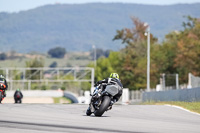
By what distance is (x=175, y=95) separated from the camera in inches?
1309

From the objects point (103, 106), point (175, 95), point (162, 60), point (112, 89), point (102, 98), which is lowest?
point (103, 106)

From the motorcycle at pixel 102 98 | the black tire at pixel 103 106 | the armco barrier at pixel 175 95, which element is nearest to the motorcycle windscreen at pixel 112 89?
the motorcycle at pixel 102 98

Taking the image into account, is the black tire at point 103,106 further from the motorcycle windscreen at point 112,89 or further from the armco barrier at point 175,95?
the armco barrier at point 175,95

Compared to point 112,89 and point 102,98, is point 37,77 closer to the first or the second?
point 102,98

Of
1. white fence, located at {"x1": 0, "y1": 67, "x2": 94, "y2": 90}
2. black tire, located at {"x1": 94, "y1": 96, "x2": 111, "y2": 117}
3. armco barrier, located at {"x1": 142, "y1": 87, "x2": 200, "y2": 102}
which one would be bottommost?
black tire, located at {"x1": 94, "y1": 96, "x2": 111, "y2": 117}

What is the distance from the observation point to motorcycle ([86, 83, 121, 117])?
17.9 meters

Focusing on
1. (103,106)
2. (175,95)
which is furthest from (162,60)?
(103,106)

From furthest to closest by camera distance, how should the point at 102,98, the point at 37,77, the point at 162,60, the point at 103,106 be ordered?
the point at 37,77 → the point at 162,60 → the point at 102,98 → the point at 103,106

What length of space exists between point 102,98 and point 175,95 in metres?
15.5

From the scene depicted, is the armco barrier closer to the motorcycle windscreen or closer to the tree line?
the motorcycle windscreen

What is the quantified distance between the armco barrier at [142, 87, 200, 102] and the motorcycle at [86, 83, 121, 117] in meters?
10.8

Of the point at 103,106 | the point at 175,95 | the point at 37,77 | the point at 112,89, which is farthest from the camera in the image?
the point at 37,77

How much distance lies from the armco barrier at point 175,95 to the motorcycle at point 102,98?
1080 centimetres

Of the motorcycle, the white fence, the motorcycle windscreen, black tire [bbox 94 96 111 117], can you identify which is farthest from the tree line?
black tire [bbox 94 96 111 117]
